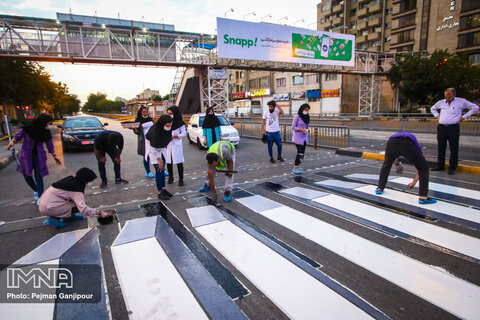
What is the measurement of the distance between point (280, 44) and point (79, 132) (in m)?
17.9

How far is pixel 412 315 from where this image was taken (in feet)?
7.59

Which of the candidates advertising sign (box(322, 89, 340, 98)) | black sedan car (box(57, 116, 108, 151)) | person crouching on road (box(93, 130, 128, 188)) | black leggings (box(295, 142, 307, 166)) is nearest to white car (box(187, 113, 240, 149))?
black sedan car (box(57, 116, 108, 151))

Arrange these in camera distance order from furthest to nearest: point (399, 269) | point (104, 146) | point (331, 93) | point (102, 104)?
1. point (102, 104)
2. point (331, 93)
3. point (104, 146)
4. point (399, 269)

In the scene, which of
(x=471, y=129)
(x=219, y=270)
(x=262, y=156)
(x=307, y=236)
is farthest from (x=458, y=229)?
(x=471, y=129)

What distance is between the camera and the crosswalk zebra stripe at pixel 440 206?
4316mm

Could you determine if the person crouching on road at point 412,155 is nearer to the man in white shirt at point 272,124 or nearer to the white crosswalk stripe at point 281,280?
the white crosswalk stripe at point 281,280

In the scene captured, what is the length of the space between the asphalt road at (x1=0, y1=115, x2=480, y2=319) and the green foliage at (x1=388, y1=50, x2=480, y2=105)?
27.6m

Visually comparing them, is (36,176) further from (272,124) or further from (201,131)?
(201,131)

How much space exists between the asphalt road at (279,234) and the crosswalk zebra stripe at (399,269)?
30 millimetres

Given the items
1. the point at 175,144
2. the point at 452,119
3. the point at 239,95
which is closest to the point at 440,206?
the point at 452,119

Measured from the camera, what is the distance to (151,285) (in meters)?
2.76

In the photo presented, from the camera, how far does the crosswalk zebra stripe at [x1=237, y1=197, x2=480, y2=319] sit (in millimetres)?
2461

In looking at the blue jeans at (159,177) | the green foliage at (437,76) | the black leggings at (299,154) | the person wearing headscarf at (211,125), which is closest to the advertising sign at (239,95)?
the green foliage at (437,76)

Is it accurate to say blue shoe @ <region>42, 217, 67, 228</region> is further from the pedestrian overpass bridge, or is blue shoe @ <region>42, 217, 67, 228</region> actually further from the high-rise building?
the high-rise building
